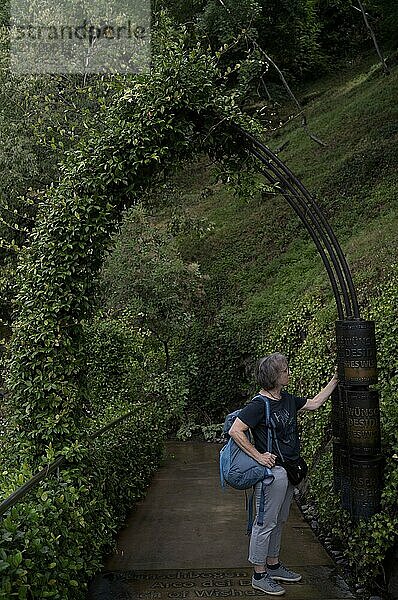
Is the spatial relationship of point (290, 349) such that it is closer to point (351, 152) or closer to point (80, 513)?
point (80, 513)

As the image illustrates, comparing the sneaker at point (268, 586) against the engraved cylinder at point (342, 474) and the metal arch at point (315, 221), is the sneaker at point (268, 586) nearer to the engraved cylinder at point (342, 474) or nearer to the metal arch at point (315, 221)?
the engraved cylinder at point (342, 474)

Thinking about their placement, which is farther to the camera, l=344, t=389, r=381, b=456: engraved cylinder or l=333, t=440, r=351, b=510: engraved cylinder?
l=333, t=440, r=351, b=510: engraved cylinder

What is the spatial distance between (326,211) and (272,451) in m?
11.7

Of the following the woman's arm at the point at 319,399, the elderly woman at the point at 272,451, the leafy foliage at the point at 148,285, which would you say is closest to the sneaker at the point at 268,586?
the elderly woman at the point at 272,451

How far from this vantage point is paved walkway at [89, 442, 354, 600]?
4.64 m

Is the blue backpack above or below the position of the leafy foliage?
below

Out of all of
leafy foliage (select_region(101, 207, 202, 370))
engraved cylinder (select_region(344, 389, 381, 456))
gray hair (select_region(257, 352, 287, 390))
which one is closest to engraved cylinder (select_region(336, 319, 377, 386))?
engraved cylinder (select_region(344, 389, 381, 456))

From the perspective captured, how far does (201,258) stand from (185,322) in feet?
17.4

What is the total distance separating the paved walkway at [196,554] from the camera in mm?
4641

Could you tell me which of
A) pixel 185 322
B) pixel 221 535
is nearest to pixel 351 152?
pixel 185 322

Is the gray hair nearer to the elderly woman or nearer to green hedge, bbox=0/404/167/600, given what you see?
the elderly woman

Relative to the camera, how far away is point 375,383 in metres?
4.96

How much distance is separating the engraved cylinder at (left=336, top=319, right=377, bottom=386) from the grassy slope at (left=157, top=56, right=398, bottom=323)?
12.0 feet

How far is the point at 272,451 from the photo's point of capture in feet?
14.9
